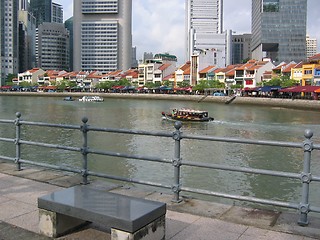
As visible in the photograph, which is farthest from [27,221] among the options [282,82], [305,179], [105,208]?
[282,82]

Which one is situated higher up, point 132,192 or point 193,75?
point 193,75

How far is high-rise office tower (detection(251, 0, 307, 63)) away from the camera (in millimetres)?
135250

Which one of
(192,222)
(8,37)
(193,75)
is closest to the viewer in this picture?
(192,222)

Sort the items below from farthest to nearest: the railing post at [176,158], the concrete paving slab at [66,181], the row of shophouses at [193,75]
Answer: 1. the row of shophouses at [193,75]
2. the concrete paving slab at [66,181]
3. the railing post at [176,158]

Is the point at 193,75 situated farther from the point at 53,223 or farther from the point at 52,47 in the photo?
the point at 53,223

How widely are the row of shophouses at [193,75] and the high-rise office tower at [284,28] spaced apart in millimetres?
34173

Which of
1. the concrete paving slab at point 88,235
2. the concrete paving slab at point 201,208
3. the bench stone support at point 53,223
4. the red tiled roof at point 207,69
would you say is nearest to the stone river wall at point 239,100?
the red tiled roof at point 207,69

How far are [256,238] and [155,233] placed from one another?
106cm

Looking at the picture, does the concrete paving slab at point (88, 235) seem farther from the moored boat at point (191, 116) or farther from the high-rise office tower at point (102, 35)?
the high-rise office tower at point (102, 35)

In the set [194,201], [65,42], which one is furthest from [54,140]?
[65,42]

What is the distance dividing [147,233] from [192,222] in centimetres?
100

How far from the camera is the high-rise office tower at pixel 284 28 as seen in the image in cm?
13525

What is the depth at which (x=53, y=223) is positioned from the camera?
389 cm

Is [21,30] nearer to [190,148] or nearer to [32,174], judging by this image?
[190,148]
